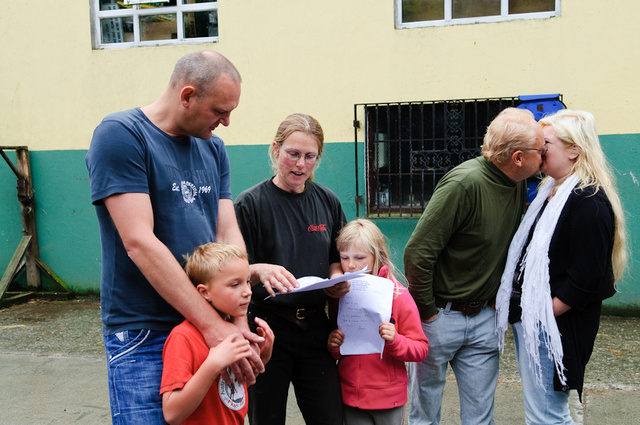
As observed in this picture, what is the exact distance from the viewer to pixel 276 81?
652cm

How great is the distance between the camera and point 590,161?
261cm

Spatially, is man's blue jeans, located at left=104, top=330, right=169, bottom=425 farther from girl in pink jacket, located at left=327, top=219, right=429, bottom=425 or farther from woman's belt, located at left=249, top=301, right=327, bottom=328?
girl in pink jacket, located at left=327, top=219, right=429, bottom=425

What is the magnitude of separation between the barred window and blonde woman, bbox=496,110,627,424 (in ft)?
10.9

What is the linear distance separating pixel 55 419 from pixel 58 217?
3.88 meters

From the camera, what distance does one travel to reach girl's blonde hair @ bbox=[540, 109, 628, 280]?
8.45 ft

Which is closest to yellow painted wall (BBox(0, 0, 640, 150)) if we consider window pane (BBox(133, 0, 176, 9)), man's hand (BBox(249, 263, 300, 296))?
window pane (BBox(133, 0, 176, 9))

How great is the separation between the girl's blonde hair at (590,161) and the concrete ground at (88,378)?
2.84 feet

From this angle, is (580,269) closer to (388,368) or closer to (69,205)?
(388,368)

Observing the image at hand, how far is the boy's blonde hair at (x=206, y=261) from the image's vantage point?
6.52 ft

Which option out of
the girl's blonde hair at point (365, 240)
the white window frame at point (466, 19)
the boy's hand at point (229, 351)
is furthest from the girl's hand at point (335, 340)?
the white window frame at point (466, 19)

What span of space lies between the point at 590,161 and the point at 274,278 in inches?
59.0

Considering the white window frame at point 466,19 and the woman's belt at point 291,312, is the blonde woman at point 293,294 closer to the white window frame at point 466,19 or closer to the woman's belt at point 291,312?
the woman's belt at point 291,312

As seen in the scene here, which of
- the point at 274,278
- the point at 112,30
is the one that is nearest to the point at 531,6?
the point at 112,30

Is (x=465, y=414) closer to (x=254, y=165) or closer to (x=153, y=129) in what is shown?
(x=153, y=129)
